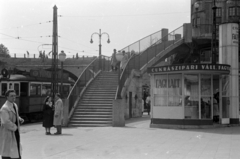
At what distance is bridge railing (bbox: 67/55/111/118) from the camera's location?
21.7 metres

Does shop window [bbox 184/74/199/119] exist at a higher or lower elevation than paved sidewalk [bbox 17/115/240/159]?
higher

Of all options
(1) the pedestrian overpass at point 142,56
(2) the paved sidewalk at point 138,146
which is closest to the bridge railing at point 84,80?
(1) the pedestrian overpass at point 142,56

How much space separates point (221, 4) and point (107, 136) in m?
25.7

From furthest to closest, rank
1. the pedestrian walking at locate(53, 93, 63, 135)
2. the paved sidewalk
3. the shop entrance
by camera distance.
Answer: the shop entrance
the pedestrian walking at locate(53, 93, 63, 135)
the paved sidewalk

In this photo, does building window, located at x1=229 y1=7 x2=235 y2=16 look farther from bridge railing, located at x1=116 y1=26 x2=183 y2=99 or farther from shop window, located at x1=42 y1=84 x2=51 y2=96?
shop window, located at x1=42 y1=84 x2=51 y2=96

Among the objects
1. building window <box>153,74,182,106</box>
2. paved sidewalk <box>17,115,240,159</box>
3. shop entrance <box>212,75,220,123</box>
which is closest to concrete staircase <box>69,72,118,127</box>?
building window <box>153,74,182,106</box>

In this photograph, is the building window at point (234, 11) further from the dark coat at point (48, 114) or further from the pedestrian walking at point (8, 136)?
the pedestrian walking at point (8, 136)

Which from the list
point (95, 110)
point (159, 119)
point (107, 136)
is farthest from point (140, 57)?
point (107, 136)

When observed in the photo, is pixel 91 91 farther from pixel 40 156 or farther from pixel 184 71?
pixel 40 156

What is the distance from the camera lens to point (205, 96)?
18281mm

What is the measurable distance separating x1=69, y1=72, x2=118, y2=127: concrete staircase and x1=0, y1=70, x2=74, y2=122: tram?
7.37 feet

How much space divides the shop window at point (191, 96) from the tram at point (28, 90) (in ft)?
29.7

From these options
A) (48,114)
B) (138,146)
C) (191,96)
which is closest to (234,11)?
(191,96)

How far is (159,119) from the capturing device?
61.7ft
